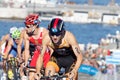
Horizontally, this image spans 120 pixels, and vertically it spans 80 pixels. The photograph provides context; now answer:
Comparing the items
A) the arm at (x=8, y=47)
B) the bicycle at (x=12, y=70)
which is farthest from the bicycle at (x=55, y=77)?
the arm at (x=8, y=47)

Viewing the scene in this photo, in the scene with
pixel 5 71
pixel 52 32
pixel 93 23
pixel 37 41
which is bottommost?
pixel 93 23

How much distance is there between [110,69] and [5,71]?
1043 centimetres

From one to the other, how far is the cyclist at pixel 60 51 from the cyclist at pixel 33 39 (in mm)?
1033

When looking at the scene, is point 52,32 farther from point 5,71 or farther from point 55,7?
point 55,7

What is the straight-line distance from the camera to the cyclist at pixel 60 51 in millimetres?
9219

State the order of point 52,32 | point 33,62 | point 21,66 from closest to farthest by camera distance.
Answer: point 52,32
point 33,62
point 21,66

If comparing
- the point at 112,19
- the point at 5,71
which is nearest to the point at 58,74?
the point at 5,71

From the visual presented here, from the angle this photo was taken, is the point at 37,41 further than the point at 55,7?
No

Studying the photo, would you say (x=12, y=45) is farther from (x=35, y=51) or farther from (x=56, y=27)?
(x=56, y=27)

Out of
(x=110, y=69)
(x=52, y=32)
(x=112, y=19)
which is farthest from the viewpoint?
(x=112, y=19)

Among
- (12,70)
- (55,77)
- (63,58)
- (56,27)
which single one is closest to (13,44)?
(12,70)

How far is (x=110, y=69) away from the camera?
22.7m

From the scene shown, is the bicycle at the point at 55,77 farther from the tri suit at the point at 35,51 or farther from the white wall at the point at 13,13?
the white wall at the point at 13,13

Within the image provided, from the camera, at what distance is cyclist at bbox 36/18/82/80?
9219 millimetres
